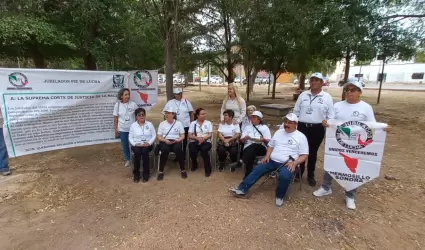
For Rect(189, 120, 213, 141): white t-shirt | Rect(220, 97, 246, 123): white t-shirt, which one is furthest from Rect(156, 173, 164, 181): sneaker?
Rect(220, 97, 246, 123): white t-shirt

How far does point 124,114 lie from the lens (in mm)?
4723

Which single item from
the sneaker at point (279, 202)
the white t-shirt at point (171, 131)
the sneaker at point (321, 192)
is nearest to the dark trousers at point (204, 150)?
the white t-shirt at point (171, 131)

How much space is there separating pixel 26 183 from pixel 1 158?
0.69 meters

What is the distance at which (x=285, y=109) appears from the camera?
10422 millimetres

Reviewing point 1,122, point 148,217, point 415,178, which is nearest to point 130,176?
point 148,217

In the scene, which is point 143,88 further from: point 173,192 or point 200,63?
point 200,63

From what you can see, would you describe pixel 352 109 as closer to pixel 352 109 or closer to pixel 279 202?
pixel 352 109

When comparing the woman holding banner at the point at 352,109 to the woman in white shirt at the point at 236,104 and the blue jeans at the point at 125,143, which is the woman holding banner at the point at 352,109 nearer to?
the woman in white shirt at the point at 236,104

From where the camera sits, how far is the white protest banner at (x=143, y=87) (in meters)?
5.30

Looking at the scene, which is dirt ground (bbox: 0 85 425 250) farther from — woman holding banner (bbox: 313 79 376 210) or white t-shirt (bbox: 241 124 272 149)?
white t-shirt (bbox: 241 124 272 149)

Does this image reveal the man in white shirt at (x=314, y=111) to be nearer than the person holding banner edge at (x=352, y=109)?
No

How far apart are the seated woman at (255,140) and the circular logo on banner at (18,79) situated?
3.62m

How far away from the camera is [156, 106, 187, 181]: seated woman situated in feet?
14.6

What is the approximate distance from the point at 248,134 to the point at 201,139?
81cm
